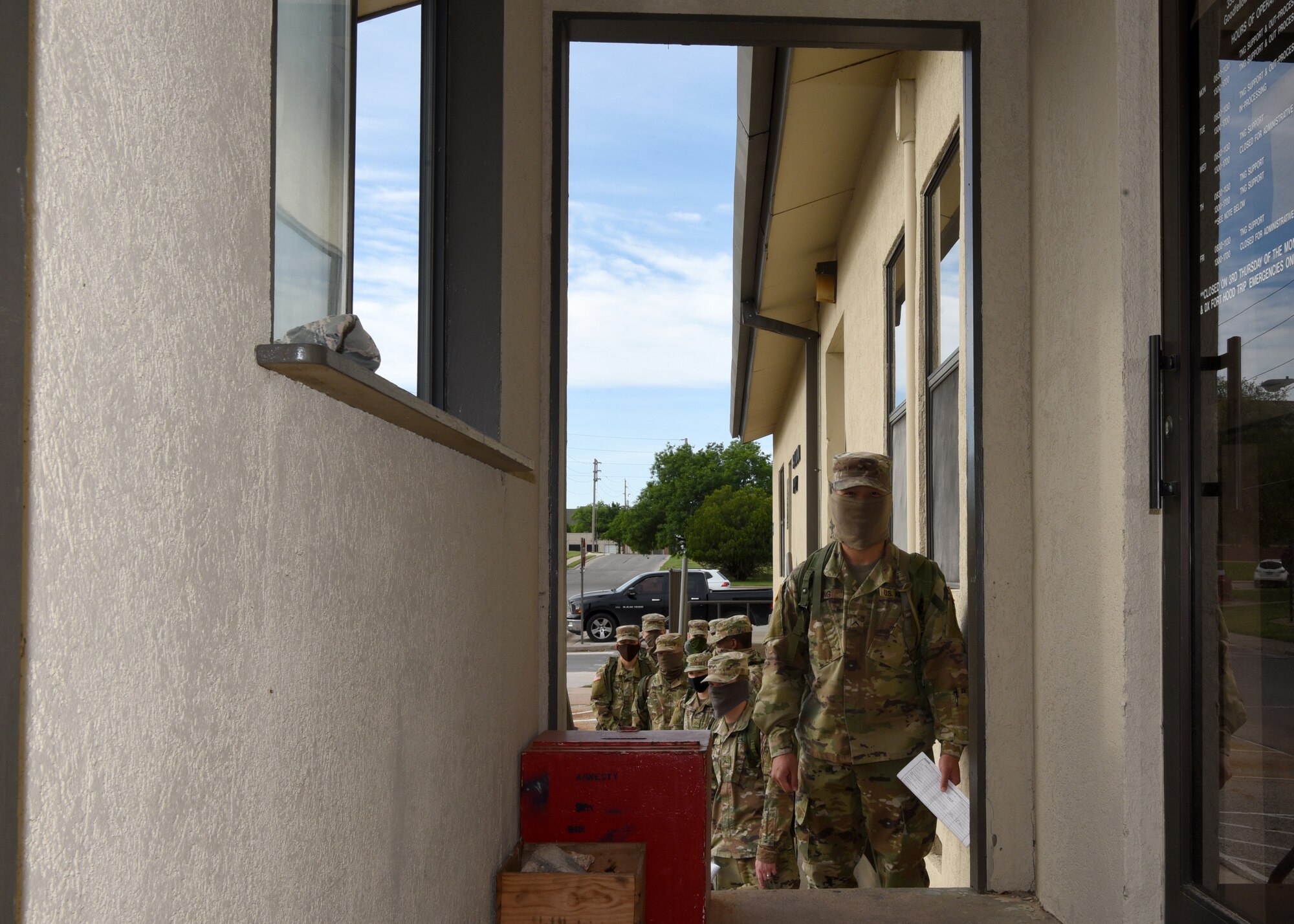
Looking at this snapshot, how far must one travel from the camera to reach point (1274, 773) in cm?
199

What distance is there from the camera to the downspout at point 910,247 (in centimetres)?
537

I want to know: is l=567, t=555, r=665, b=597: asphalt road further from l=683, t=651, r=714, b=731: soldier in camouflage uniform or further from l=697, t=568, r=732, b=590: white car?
l=683, t=651, r=714, b=731: soldier in camouflage uniform

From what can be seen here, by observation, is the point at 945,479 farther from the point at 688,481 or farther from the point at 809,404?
the point at 688,481

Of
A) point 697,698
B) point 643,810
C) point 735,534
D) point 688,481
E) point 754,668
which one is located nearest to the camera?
point 643,810

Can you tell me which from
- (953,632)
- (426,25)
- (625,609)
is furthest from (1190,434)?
(625,609)

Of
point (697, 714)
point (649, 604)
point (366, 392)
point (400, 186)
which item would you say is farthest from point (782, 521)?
point (366, 392)

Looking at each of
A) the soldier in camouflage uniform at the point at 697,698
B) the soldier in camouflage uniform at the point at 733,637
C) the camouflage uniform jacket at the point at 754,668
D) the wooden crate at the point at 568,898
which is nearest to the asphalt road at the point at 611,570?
the soldier in camouflage uniform at the point at 697,698

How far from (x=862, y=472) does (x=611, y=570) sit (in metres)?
49.1

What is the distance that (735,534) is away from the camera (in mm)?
58344

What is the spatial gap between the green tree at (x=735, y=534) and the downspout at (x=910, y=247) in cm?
5193

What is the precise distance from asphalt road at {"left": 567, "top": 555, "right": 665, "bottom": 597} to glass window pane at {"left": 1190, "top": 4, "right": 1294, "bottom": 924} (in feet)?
126

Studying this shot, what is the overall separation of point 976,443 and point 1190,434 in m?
1.03

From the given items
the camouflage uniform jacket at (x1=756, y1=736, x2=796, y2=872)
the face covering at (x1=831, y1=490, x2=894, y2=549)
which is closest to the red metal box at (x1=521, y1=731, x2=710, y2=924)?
the face covering at (x1=831, y1=490, x2=894, y2=549)

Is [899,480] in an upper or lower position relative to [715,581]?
upper
